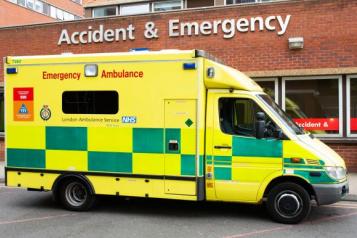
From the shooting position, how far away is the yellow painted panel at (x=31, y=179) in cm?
805

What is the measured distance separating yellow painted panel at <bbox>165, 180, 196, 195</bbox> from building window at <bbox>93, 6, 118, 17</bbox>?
12.0m

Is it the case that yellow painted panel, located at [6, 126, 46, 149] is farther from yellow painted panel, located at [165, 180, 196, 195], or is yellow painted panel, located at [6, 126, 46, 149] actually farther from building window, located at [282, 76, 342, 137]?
building window, located at [282, 76, 342, 137]

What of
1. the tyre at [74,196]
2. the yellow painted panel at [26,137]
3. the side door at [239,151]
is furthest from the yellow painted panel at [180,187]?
the yellow painted panel at [26,137]

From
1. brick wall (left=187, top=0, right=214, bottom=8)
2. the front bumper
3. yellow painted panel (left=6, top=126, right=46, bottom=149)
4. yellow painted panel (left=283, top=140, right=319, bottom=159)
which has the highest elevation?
brick wall (left=187, top=0, right=214, bottom=8)

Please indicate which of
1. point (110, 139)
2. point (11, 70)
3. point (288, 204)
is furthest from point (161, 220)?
point (11, 70)

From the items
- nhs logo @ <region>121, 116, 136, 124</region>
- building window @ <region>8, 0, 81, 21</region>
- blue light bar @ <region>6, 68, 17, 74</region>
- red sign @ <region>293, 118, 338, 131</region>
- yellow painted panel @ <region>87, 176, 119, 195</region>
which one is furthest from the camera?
building window @ <region>8, 0, 81, 21</region>

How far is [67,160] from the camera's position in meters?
7.93

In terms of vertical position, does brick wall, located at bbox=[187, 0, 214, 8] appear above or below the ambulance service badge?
above

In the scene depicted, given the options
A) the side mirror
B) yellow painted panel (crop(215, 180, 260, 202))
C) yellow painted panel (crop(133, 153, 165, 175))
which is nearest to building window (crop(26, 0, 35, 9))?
yellow painted panel (crop(133, 153, 165, 175))

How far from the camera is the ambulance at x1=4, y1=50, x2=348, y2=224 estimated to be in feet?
23.3

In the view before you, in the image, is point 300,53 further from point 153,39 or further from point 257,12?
point 153,39

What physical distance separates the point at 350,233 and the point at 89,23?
966cm

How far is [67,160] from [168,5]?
10.8m

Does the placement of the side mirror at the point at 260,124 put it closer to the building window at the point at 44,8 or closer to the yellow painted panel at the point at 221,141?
the yellow painted panel at the point at 221,141
